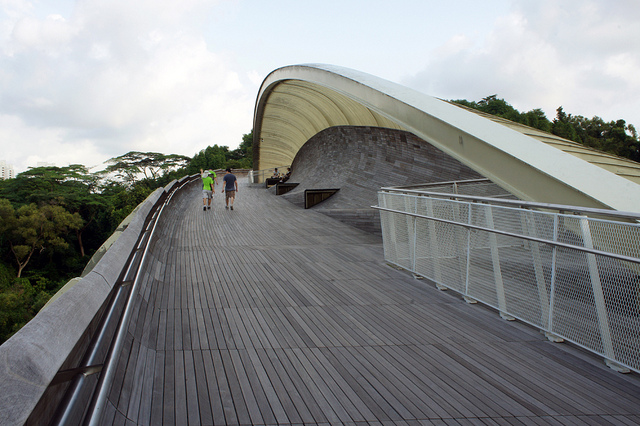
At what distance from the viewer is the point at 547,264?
4371 millimetres

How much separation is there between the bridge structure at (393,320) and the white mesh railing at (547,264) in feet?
0.06

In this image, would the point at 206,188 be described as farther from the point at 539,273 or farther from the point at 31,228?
the point at 31,228

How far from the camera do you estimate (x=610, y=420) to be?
307cm

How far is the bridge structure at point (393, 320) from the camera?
8.14ft

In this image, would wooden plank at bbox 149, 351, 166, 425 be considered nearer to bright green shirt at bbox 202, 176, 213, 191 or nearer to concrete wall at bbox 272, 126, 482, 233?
concrete wall at bbox 272, 126, 482, 233

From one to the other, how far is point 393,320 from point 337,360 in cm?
131

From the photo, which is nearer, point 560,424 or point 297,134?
point 560,424

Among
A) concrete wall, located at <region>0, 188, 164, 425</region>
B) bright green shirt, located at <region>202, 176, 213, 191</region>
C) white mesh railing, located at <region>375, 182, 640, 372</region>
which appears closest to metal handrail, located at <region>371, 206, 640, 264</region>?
white mesh railing, located at <region>375, 182, 640, 372</region>

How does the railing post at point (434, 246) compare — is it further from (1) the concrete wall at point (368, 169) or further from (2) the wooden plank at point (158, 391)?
(1) the concrete wall at point (368, 169)

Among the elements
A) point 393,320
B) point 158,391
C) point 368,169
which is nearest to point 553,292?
point 393,320

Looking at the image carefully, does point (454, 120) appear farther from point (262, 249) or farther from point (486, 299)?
point (262, 249)

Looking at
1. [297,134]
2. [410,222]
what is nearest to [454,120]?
[410,222]

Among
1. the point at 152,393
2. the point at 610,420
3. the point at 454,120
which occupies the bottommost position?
the point at 610,420

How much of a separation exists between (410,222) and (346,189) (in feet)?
35.7
